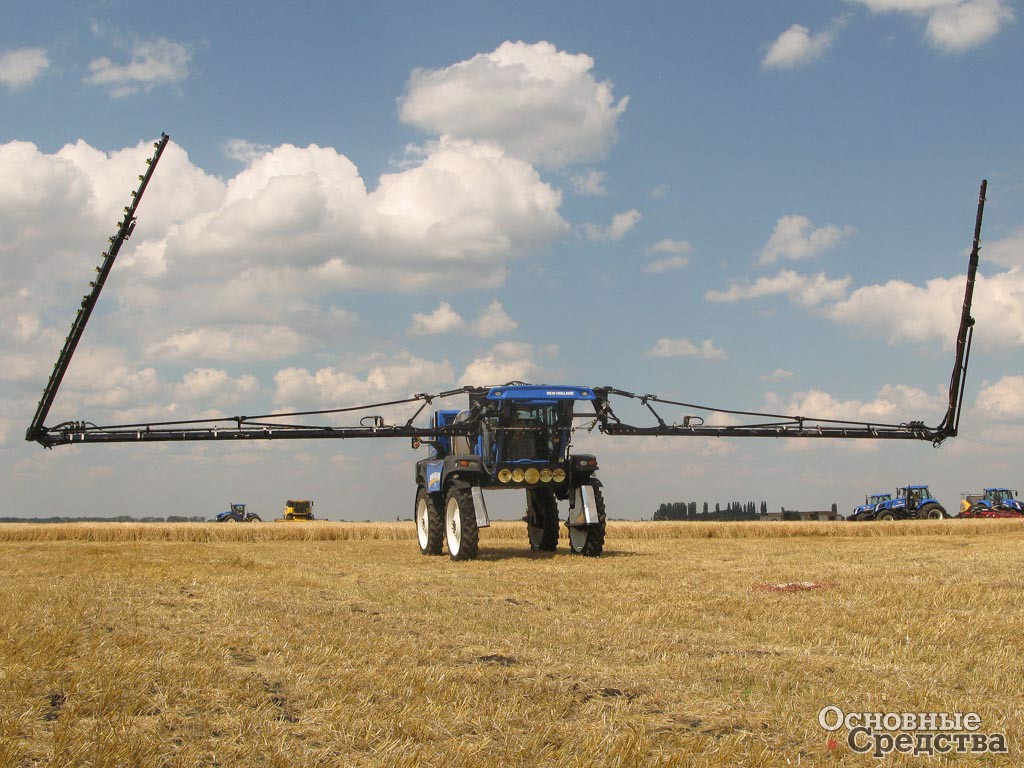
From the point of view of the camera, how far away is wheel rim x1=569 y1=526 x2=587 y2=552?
19625 millimetres

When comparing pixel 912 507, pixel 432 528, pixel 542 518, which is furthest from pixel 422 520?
pixel 912 507

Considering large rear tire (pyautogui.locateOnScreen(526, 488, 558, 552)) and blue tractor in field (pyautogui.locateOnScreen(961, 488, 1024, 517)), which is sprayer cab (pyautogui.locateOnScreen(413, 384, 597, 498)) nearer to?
large rear tire (pyautogui.locateOnScreen(526, 488, 558, 552))

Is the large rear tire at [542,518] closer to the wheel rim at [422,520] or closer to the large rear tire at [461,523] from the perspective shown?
the wheel rim at [422,520]

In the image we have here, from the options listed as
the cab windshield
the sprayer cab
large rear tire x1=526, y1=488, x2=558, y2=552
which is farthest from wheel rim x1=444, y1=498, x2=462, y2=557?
large rear tire x1=526, y1=488, x2=558, y2=552

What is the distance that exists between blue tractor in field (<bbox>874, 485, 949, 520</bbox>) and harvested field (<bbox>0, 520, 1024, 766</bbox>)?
36257mm

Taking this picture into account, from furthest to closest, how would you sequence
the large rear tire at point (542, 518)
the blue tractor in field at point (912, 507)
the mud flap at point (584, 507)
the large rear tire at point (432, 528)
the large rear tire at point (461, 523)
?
the blue tractor in field at point (912, 507) → the large rear tire at point (542, 518) → the large rear tire at point (432, 528) → the mud flap at point (584, 507) → the large rear tire at point (461, 523)

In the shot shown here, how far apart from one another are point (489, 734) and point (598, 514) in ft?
47.4

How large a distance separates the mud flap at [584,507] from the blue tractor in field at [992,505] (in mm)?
35695

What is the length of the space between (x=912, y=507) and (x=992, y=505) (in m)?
4.77

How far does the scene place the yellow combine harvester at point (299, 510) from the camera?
61125mm

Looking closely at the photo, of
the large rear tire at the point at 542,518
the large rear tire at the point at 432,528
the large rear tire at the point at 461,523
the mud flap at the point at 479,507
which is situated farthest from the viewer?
the large rear tire at the point at 542,518

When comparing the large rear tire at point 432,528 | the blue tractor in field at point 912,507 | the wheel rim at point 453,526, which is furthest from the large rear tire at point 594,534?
the blue tractor in field at point 912,507

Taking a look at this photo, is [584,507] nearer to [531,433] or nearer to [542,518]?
[531,433]

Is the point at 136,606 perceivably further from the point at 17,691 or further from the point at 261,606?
the point at 17,691
